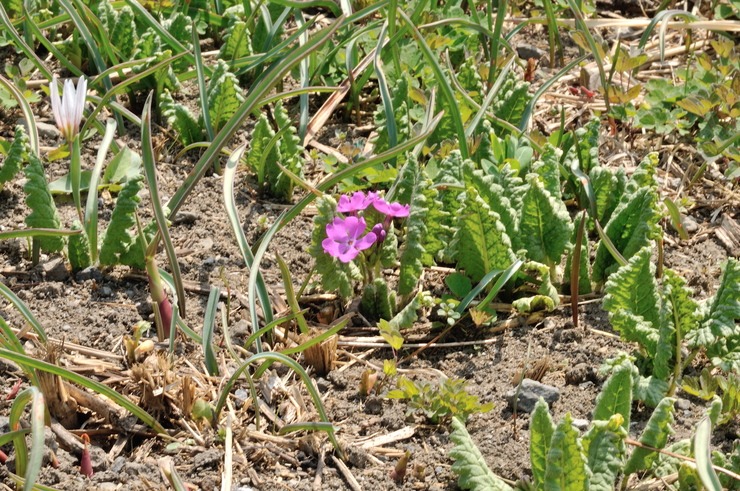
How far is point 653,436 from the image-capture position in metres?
1.74

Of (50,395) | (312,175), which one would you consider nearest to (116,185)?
(312,175)

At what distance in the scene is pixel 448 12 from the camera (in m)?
3.15

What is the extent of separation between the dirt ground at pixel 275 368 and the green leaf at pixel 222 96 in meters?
0.23

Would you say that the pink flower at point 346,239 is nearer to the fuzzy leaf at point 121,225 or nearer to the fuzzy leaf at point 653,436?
the fuzzy leaf at point 121,225

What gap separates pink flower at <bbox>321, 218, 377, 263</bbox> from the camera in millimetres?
2100

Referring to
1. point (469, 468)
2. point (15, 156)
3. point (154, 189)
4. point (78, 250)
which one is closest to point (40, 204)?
point (78, 250)

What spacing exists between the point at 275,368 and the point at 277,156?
0.71 metres

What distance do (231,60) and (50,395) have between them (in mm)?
1423

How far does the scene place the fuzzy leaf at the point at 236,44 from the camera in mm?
2936

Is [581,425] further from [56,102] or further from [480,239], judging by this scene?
[56,102]

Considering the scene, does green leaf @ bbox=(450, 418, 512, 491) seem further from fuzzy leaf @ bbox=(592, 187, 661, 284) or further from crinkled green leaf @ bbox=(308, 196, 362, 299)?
fuzzy leaf @ bbox=(592, 187, 661, 284)

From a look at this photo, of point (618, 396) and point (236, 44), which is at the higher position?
point (236, 44)

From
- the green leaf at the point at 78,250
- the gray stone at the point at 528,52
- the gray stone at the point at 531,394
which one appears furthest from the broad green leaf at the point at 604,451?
the gray stone at the point at 528,52

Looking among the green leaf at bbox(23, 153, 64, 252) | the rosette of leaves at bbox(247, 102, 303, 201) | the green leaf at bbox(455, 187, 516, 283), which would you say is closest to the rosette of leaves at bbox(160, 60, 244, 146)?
the rosette of leaves at bbox(247, 102, 303, 201)
